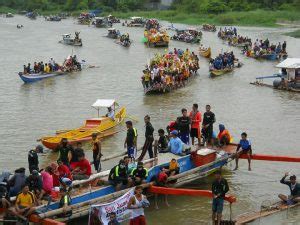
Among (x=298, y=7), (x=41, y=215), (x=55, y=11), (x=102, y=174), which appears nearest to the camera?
(x=41, y=215)

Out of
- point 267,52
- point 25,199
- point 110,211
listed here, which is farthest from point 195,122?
point 267,52

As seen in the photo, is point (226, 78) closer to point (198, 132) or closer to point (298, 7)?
point (198, 132)

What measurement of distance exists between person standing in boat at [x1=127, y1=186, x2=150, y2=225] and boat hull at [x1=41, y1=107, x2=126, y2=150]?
30.4 ft

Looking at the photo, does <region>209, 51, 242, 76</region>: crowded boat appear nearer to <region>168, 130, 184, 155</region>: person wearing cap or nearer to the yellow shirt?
<region>168, 130, 184, 155</region>: person wearing cap

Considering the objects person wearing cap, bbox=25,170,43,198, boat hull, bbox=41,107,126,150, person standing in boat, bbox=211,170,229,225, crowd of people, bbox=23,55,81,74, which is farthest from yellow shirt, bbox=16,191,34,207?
crowd of people, bbox=23,55,81,74

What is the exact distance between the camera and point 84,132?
2384 centimetres

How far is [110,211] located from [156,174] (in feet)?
A: 9.31

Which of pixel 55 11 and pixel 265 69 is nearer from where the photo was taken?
pixel 265 69

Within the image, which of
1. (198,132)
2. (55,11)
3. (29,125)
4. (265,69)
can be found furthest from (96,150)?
(55,11)

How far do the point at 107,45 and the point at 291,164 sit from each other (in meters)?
44.7

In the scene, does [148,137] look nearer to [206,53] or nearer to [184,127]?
[184,127]

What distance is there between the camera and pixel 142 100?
109 ft

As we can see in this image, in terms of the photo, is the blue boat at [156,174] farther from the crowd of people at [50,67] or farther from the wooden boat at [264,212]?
the crowd of people at [50,67]

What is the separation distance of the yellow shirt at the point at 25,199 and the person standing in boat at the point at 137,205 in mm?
2178
